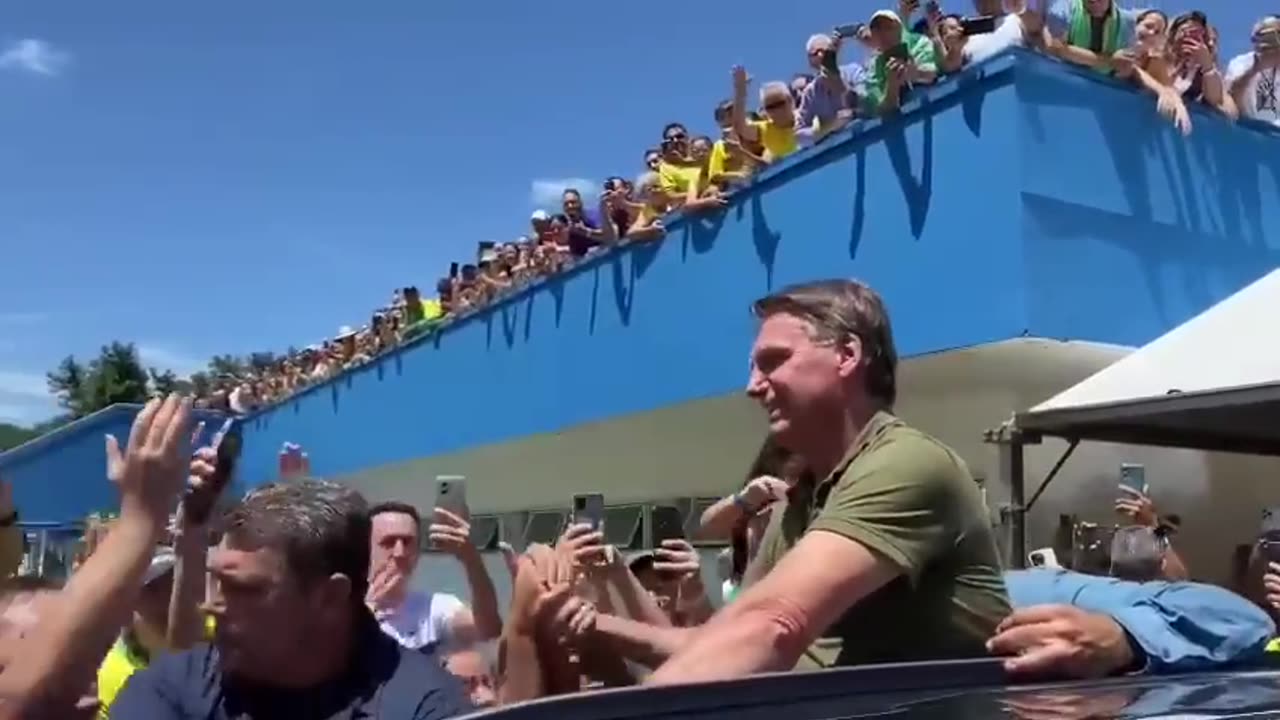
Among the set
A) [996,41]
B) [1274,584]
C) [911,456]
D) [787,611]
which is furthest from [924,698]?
[996,41]

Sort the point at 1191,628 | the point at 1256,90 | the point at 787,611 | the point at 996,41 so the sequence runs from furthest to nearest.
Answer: the point at 1256,90
the point at 996,41
the point at 1191,628
the point at 787,611

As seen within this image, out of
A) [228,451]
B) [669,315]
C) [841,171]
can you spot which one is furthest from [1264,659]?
[669,315]

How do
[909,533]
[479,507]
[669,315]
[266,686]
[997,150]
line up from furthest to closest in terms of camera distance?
1. [479,507]
2. [669,315]
3. [997,150]
4. [266,686]
5. [909,533]

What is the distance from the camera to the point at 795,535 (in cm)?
238

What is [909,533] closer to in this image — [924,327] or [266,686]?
[266,686]

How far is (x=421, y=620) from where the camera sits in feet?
13.6

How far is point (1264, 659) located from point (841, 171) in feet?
20.7

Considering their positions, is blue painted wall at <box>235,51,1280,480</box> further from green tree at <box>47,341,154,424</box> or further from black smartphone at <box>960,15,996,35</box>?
green tree at <box>47,341,154,424</box>

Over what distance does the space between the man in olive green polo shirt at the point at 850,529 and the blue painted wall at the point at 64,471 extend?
58.0 ft

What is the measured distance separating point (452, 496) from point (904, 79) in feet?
15.8

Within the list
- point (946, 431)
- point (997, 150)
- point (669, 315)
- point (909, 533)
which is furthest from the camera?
point (669, 315)

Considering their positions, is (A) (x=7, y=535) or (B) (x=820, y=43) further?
(B) (x=820, y=43)

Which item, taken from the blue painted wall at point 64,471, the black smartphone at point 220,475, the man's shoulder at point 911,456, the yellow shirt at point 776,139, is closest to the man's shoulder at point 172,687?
the black smartphone at point 220,475

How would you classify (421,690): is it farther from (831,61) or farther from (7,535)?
(831,61)
